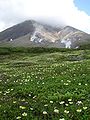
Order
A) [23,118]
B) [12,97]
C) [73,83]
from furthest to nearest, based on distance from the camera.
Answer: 1. [73,83]
2. [12,97]
3. [23,118]

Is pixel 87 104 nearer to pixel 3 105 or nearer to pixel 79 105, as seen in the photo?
pixel 79 105

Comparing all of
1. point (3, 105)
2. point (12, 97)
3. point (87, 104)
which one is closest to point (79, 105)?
point (87, 104)

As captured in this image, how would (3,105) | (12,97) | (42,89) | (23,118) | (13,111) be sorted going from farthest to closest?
(42,89) → (12,97) → (3,105) → (13,111) → (23,118)

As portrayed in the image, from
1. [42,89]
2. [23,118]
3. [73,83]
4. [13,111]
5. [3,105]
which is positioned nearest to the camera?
[23,118]

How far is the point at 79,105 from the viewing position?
16.8 metres

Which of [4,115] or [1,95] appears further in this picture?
[1,95]

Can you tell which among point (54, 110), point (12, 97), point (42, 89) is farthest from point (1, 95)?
point (54, 110)

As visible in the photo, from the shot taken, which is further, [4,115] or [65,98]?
[65,98]

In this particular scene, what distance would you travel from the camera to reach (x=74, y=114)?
15.1 metres

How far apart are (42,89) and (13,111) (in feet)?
19.9

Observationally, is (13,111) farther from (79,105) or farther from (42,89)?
(42,89)

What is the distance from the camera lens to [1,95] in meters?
21.9

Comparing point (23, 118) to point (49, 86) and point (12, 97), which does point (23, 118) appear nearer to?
point (12, 97)

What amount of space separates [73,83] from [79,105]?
7.83m
